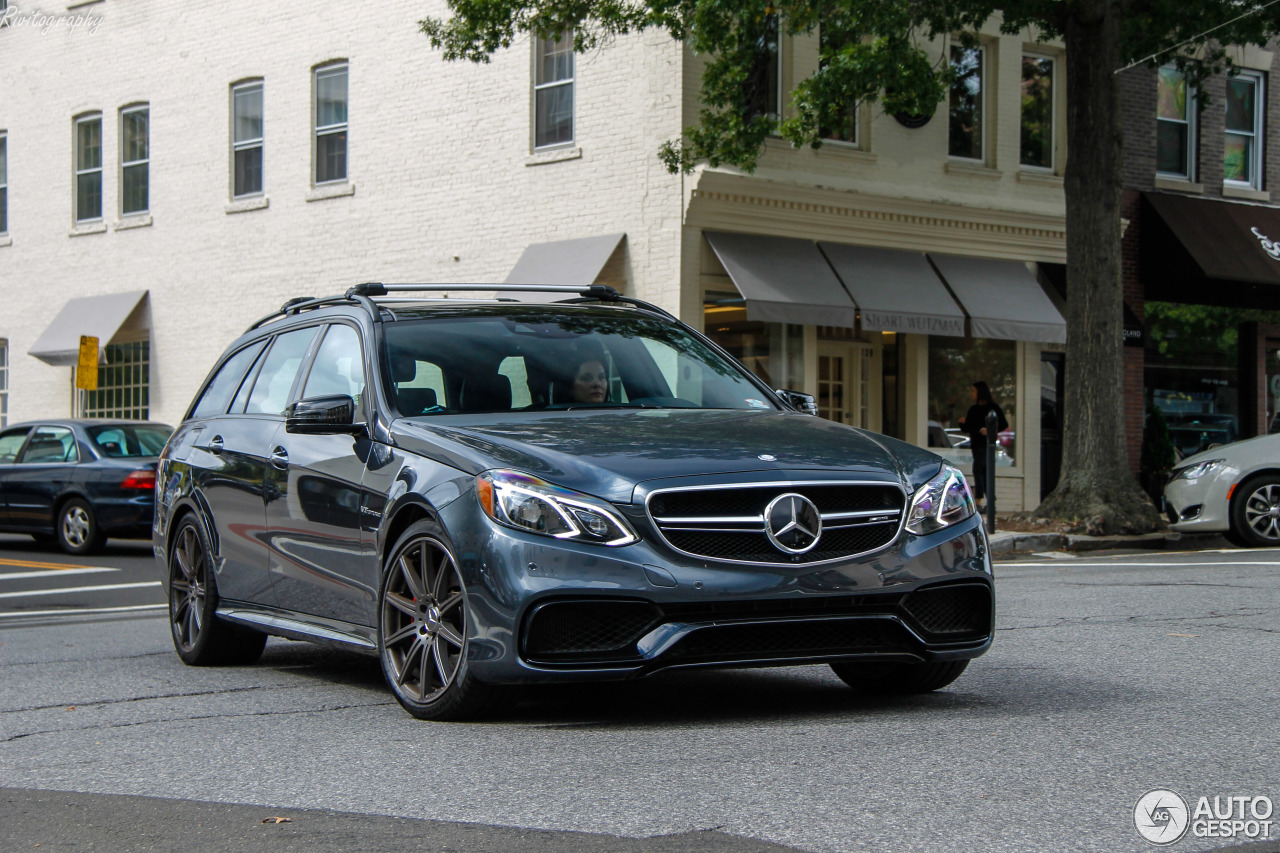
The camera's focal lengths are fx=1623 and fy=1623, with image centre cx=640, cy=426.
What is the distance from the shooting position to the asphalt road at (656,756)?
418 centimetres

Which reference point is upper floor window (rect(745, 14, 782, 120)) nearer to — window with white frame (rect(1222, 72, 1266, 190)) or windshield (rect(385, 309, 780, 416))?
window with white frame (rect(1222, 72, 1266, 190))

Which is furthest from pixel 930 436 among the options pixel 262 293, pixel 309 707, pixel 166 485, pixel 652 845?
pixel 652 845

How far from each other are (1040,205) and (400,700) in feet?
63.7

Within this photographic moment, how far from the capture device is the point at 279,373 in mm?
7809

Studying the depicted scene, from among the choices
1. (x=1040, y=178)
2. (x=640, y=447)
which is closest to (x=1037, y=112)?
(x=1040, y=178)

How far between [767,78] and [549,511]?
16.6m

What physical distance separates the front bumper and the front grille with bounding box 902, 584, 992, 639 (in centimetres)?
11

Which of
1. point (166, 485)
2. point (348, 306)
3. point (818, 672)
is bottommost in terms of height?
point (818, 672)

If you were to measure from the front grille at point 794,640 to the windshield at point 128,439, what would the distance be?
14184 mm

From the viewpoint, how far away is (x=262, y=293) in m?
25.6

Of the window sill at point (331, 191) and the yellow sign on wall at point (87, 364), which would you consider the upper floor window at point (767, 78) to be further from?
the yellow sign on wall at point (87, 364)

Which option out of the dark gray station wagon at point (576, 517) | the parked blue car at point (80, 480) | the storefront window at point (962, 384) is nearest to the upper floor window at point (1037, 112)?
the storefront window at point (962, 384)

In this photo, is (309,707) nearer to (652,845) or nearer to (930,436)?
(652,845)

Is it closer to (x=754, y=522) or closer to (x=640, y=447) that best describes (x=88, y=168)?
(x=640, y=447)
